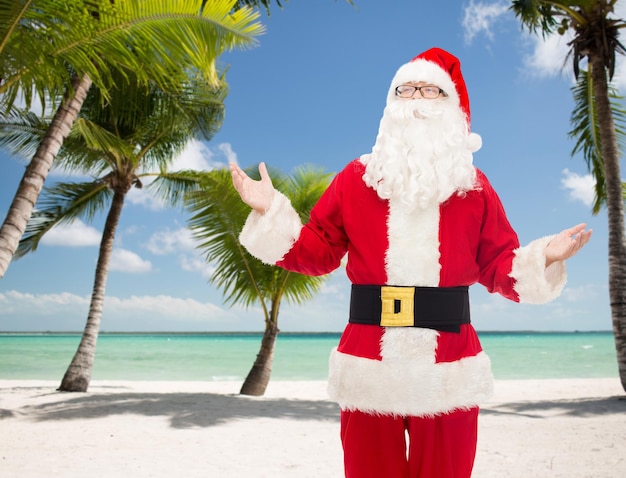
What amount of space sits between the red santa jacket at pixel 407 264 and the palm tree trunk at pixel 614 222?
664 cm

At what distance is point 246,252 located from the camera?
8.36 metres

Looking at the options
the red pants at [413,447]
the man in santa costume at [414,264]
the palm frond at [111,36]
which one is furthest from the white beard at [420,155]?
the palm frond at [111,36]

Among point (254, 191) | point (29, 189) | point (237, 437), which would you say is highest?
point (29, 189)

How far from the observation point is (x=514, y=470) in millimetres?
3924

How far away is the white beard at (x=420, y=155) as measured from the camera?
188 cm

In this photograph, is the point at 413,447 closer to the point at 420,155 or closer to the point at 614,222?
the point at 420,155

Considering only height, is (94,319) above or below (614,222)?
below

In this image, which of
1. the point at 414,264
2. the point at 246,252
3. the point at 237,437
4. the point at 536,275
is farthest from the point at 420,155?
the point at 246,252

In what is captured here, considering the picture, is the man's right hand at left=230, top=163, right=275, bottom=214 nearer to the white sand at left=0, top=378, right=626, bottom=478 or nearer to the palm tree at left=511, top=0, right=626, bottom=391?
the white sand at left=0, top=378, right=626, bottom=478

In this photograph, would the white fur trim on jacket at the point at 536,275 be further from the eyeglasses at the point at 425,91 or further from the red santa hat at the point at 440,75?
the eyeglasses at the point at 425,91

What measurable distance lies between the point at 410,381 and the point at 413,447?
8.7 inches

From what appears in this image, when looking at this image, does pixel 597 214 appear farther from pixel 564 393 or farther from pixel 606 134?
pixel 564 393

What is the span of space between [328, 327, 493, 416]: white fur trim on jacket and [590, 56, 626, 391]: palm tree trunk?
680 cm

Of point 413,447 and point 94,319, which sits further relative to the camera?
point 94,319
